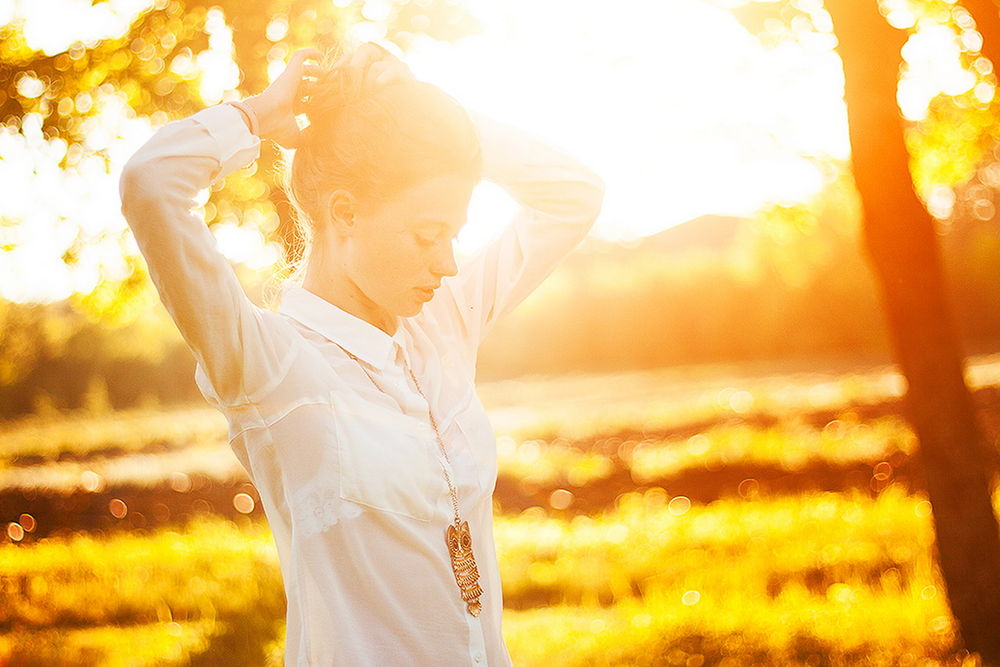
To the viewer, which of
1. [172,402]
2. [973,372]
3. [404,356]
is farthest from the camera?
[172,402]

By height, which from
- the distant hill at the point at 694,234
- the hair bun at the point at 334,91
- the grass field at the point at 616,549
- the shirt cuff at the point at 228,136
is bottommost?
the distant hill at the point at 694,234

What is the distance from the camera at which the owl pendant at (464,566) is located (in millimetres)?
1883

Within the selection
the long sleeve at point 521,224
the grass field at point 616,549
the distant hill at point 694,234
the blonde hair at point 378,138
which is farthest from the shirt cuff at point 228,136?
the distant hill at point 694,234

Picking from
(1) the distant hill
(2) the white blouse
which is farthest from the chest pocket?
(1) the distant hill

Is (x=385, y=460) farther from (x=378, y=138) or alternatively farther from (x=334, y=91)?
(x=334, y=91)

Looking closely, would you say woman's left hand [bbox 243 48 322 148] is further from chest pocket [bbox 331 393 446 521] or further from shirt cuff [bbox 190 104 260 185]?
chest pocket [bbox 331 393 446 521]

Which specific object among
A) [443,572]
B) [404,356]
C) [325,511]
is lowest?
[443,572]

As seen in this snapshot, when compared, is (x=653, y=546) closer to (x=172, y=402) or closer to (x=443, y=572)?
(x=443, y=572)

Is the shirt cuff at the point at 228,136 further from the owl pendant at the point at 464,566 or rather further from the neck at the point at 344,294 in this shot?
the owl pendant at the point at 464,566

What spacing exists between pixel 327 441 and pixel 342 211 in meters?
0.46

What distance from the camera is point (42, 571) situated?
7.16m

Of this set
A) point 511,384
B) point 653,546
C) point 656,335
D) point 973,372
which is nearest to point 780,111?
point 653,546

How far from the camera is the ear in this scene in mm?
1948

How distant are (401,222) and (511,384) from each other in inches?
958
